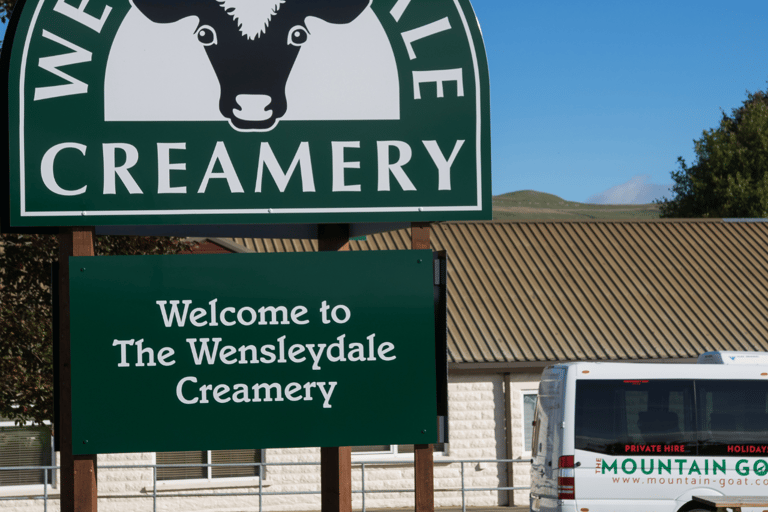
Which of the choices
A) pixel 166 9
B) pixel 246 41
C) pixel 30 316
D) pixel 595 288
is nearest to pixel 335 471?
pixel 246 41

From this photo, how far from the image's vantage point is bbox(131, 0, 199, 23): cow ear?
4.82 metres

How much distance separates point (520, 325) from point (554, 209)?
473 ft

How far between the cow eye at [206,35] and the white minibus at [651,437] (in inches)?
326

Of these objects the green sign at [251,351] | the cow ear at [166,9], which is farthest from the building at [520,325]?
the green sign at [251,351]

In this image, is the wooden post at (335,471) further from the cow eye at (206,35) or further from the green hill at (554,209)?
the green hill at (554,209)

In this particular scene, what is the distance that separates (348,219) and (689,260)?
16792 millimetres

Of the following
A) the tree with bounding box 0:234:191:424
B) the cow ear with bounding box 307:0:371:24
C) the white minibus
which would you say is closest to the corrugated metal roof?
the white minibus

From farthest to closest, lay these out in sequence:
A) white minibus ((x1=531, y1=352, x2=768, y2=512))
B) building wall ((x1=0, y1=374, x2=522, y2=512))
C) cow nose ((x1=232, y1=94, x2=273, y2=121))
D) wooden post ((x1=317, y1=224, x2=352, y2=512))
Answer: building wall ((x1=0, y1=374, x2=522, y2=512)) → white minibus ((x1=531, y1=352, x2=768, y2=512)) → wooden post ((x1=317, y1=224, x2=352, y2=512)) → cow nose ((x1=232, y1=94, x2=273, y2=121))

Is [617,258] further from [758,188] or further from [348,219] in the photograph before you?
[758,188]

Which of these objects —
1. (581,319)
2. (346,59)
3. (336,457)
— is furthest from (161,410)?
(581,319)

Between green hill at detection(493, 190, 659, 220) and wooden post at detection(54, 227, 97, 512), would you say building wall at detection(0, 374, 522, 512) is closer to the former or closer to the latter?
wooden post at detection(54, 227, 97, 512)

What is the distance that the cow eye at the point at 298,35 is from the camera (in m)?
4.90

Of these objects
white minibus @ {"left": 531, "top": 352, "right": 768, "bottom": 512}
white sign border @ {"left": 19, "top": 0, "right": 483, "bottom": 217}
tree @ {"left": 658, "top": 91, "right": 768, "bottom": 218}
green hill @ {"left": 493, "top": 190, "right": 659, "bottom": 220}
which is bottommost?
white minibus @ {"left": 531, "top": 352, "right": 768, "bottom": 512}

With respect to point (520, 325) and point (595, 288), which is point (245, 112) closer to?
point (520, 325)
